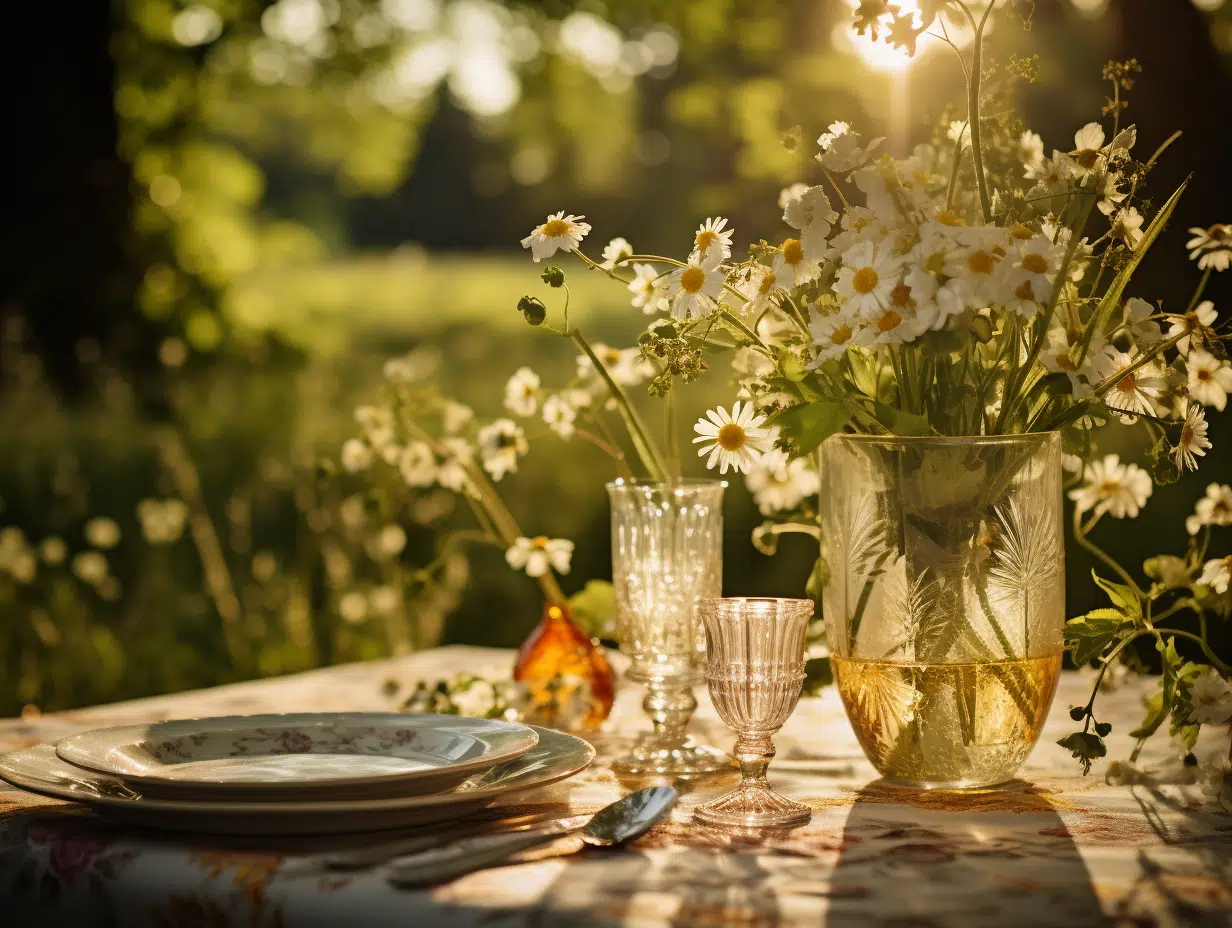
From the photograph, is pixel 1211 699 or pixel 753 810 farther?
pixel 1211 699

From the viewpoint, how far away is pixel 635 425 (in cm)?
138

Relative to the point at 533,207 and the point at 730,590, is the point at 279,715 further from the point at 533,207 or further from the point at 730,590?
the point at 533,207

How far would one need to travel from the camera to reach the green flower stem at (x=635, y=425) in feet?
4.44

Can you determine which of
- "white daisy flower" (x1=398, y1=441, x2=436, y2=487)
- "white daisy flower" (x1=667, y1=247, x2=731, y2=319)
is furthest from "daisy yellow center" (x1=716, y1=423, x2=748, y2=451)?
"white daisy flower" (x1=398, y1=441, x2=436, y2=487)

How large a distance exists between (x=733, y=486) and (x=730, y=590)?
423mm

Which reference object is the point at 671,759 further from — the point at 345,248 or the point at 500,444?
the point at 345,248

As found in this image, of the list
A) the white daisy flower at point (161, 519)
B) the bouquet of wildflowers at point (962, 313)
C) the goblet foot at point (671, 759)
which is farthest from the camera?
the white daisy flower at point (161, 519)

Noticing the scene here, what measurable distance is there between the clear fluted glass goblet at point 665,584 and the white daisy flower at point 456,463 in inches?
12.3

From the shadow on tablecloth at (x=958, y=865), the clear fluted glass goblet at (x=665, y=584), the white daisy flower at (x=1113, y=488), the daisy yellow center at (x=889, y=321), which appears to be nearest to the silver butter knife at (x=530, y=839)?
the shadow on tablecloth at (x=958, y=865)

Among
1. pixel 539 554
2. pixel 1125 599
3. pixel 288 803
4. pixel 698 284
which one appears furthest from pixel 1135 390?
pixel 288 803

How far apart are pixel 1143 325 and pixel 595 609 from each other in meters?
0.74

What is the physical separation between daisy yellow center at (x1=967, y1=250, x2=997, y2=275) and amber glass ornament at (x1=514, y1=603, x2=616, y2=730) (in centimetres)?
71

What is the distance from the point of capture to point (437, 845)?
3.24ft

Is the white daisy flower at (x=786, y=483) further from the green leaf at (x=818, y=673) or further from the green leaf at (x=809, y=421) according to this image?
the green leaf at (x=809, y=421)
